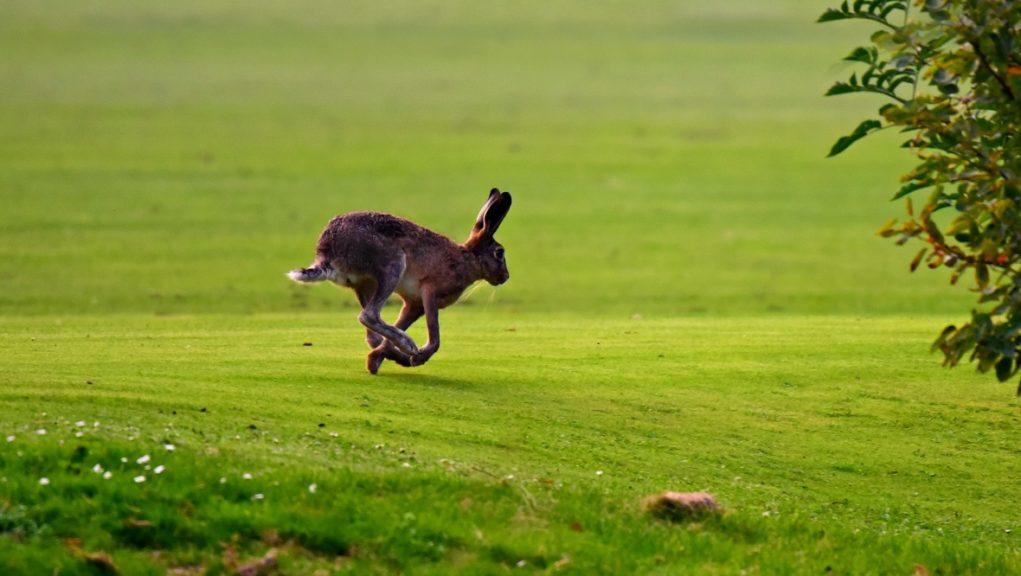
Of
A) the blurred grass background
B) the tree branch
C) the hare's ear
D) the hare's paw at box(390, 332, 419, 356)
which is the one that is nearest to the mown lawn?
the hare's paw at box(390, 332, 419, 356)

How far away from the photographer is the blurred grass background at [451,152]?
91.4 ft

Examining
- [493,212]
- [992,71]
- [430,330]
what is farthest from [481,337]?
[992,71]

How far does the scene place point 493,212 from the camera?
13.8 m

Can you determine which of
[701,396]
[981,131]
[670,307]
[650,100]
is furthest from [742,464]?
[650,100]

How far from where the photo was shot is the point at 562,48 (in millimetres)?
67375

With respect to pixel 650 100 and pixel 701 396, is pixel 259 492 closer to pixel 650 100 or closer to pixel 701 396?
pixel 701 396

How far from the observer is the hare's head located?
1378cm

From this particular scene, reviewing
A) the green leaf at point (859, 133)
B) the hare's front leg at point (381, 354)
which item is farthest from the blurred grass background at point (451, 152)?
the hare's front leg at point (381, 354)

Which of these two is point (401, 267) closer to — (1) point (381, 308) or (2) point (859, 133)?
(1) point (381, 308)

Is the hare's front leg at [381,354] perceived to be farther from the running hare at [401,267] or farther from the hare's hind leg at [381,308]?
the hare's hind leg at [381,308]

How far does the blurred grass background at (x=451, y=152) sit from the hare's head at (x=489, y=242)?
3.93 meters

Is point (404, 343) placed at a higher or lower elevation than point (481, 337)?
higher

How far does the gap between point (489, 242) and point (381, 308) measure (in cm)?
143

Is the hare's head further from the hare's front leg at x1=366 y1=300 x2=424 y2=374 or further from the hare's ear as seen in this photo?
the hare's front leg at x1=366 y1=300 x2=424 y2=374
